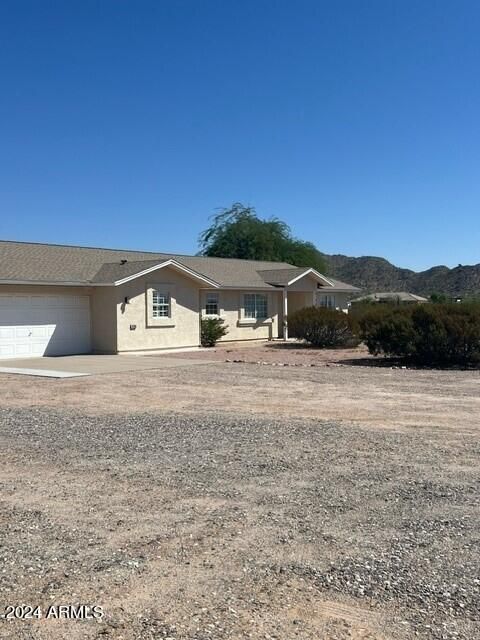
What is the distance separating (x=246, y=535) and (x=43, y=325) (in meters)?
20.8

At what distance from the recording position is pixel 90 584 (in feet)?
15.7

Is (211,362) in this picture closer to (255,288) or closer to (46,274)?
(46,274)

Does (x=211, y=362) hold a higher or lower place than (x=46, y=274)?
lower

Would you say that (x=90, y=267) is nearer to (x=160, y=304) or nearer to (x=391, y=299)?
(x=160, y=304)

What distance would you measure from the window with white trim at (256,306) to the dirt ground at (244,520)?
835 inches

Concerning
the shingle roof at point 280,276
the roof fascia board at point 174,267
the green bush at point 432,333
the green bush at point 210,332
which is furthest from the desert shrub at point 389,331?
the shingle roof at point 280,276

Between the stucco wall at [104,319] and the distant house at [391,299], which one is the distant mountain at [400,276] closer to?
the distant house at [391,299]

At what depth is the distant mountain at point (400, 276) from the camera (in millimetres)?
93625

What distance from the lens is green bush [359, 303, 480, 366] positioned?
21.0m

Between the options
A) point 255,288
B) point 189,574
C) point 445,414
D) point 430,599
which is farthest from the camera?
point 255,288

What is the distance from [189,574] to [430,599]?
1.65 metres

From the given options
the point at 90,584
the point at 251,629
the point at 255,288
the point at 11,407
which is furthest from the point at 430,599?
the point at 255,288

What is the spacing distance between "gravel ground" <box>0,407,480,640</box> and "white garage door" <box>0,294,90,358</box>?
1476cm

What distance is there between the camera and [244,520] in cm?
617
